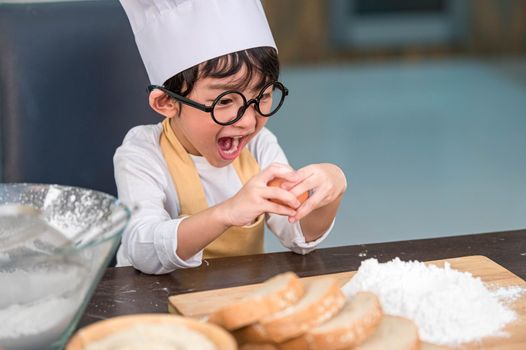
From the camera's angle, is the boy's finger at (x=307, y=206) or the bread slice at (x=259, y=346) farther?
the boy's finger at (x=307, y=206)

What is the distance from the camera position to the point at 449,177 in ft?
14.6

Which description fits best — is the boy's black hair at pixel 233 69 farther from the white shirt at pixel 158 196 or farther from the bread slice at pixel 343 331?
the bread slice at pixel 343 331

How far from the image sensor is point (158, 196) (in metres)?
1.72

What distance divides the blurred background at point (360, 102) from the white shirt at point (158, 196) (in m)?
0.17

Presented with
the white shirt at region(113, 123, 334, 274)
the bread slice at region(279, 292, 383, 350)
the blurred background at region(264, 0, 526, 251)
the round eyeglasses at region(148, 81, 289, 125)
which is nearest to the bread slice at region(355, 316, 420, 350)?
the bread slice at region(279, 292, 383, 350)

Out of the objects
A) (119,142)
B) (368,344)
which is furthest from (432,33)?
(368,344)

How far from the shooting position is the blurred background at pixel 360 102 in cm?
191

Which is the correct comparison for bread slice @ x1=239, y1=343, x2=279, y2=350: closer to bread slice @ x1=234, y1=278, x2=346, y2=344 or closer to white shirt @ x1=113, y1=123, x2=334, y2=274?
bread slice @ x1=234, y1=278, x2=346, y2=344

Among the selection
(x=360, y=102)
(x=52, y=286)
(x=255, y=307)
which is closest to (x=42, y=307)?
(x=52, y=286)

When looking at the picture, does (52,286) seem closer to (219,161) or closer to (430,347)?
(430,347)

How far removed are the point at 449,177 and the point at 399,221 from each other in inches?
25.0

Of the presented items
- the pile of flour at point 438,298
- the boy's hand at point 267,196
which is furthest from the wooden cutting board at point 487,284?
the boy's hand at point 267,196

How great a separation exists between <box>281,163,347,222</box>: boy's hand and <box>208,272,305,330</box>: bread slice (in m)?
0.39

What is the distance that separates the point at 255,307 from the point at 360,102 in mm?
4865
